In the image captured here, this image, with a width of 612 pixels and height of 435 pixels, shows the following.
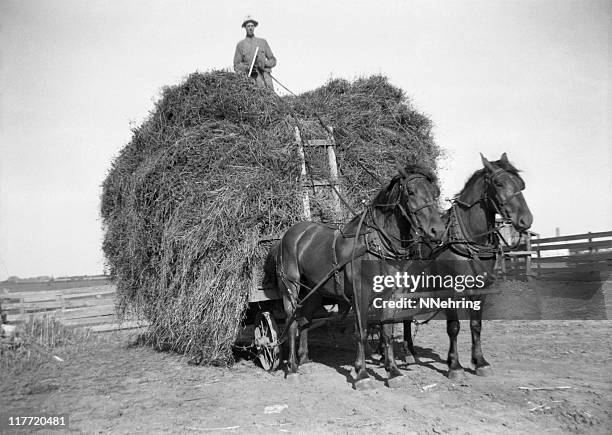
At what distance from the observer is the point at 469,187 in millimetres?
5984

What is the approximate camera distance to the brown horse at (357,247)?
521 centimetres

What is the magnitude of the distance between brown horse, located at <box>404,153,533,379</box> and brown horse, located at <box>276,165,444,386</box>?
0.71m

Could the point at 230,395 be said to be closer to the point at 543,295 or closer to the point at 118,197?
the point at 118,197

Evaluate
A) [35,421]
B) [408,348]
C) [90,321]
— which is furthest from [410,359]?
[90,321]

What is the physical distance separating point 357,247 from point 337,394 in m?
1.72

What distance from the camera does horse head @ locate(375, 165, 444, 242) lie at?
16.5 feet

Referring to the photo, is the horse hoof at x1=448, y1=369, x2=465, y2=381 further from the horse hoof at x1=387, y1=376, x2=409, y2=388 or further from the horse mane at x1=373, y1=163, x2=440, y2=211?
the horse mane at x1=373, y1=163, x2=440, y2=211

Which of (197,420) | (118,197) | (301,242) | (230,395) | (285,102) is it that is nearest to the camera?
(197,420)

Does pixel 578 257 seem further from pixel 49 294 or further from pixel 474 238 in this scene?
pixel 49 294

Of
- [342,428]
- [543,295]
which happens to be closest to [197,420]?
[342,428]

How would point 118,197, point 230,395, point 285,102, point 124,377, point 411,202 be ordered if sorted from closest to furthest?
point 411,202 → point 230,395 → point 124,377 → point 285,102 → point 118,197

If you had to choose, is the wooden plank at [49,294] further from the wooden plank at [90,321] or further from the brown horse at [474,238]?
the brown horse at [474,238]

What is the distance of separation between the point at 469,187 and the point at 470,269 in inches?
40.4

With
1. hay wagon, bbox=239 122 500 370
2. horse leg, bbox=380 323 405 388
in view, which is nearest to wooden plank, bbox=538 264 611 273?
hay wagon, bbox=239 122 500 370
